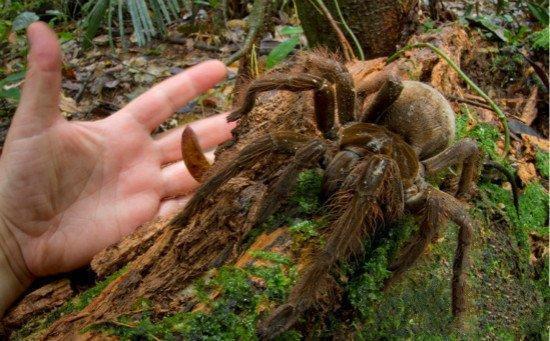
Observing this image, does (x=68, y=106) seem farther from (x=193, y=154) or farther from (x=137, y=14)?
(x=193, y=154)

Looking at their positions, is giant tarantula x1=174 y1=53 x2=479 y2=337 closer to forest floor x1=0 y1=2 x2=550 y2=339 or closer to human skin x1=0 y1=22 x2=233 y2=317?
forest floor x1=0 y1=2 x2=550 y2=339

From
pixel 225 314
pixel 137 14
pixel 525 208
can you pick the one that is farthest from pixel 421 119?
pixel 137 14

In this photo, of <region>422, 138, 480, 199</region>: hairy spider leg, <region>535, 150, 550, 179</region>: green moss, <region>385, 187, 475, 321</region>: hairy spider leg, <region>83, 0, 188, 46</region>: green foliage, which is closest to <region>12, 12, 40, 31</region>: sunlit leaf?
<region>83, 0, 188, 46</region>: green foliage

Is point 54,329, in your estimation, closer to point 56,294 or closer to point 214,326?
point 56,294

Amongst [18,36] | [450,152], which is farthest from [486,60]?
[18,36]

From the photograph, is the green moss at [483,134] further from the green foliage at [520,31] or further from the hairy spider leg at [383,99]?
the green foliage at [520,31]

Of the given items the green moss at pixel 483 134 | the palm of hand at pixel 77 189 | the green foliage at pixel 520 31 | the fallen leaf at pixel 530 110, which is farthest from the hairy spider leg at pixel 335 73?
the green foliage at pixel 520 31
